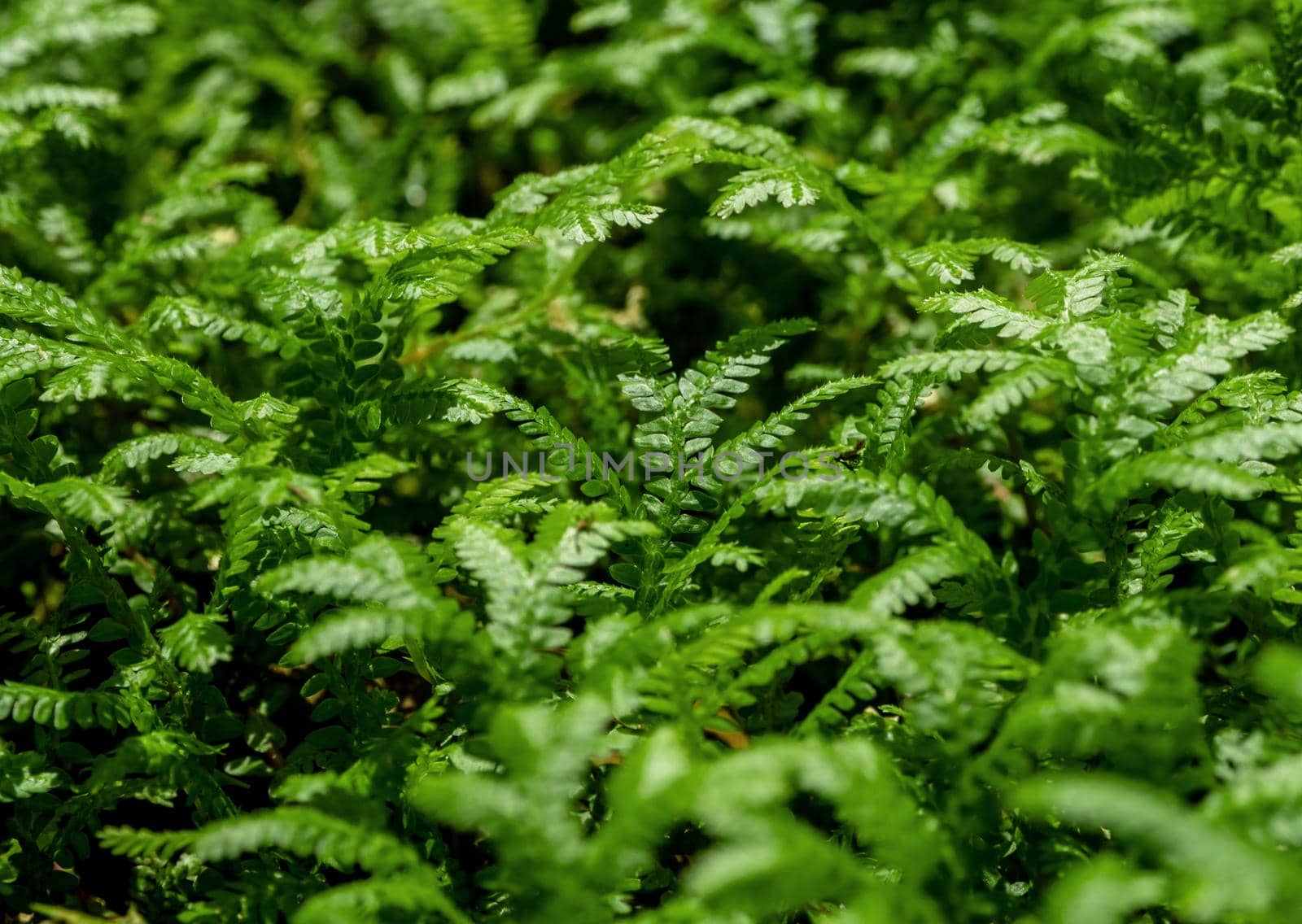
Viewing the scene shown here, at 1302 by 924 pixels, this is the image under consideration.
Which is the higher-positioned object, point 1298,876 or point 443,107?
point 443,107

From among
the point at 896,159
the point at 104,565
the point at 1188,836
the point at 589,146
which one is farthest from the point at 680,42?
the point at 1188,836

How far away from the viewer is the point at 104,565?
202cm

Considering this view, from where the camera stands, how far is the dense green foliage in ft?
4.68

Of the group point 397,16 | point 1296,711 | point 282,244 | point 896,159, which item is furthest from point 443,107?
point 1296,711

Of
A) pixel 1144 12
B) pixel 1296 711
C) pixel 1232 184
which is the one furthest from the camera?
pixel 1144 12

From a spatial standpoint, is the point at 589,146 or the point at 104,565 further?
the point at 589,146

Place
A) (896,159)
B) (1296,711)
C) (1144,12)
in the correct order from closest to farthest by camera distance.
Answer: (1296,711)
(1144,12)
(896,159)

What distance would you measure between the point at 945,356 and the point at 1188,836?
908mm

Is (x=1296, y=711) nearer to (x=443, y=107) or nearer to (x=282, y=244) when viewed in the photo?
(x=282, y=244)

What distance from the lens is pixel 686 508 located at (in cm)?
197

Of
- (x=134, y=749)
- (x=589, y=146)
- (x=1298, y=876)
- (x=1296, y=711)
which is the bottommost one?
(x=1296, y=711)

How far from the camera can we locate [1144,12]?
296cm

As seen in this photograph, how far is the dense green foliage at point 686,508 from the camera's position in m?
1.43

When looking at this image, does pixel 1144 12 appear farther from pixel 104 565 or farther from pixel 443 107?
pixel 104 565
